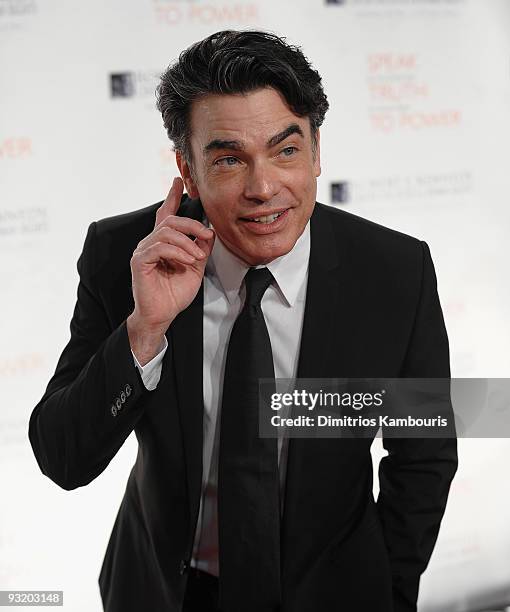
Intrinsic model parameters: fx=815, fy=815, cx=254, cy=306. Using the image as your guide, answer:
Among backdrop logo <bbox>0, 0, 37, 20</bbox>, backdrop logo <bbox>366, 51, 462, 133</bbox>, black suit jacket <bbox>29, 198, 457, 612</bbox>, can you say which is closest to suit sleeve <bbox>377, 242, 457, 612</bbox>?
black suit jacket <bbox>29, 198, 457, 612</bbox>

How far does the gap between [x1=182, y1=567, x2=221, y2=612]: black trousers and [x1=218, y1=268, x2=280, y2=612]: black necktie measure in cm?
12

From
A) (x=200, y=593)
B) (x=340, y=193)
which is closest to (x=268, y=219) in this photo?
(x=200, y=593)

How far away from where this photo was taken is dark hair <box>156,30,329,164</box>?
4.53ft

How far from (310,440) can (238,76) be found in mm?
683

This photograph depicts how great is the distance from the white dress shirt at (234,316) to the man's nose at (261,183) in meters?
0.20

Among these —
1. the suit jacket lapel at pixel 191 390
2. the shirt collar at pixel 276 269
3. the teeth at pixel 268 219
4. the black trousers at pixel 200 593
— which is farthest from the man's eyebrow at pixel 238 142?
the black trousers at pixel 200 593

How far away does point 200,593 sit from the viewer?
1665 millimetres

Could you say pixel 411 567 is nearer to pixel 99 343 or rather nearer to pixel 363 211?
pixel 99 343

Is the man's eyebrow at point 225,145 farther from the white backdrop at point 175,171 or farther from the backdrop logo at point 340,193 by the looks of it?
the backdrop logo at point 340,193

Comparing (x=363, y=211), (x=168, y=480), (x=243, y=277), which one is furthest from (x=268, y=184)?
(x=363, y=211)

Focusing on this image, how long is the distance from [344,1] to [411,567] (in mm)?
2155

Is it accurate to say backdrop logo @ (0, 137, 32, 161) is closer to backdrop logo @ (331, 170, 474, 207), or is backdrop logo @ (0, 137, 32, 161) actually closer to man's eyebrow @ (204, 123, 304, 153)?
backdrop logo @ (331, 170, 474, 207)

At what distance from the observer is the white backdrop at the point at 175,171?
9.37 feet

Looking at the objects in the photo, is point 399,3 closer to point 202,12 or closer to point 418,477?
point 202,12
